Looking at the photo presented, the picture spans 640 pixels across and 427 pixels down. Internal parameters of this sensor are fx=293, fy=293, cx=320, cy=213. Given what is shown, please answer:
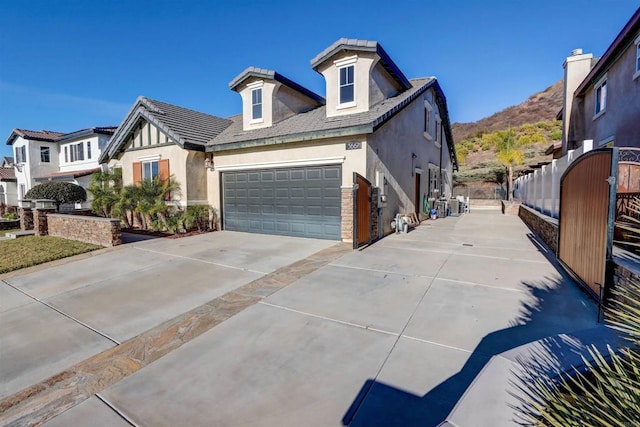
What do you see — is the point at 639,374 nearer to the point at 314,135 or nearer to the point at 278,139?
the point at 314,135

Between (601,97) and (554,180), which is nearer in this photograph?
(554,180)

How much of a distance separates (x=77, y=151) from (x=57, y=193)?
12.4m

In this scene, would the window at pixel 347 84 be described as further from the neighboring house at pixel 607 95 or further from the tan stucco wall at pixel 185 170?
the neighboring house at pixel 607 95

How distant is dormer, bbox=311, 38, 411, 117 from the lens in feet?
33.1

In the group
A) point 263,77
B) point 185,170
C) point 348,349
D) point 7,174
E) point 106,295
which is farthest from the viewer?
point 7,174

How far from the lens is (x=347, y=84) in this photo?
10562 millimetres

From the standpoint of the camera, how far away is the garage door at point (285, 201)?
10008 mm

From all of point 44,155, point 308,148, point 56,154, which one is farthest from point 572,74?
point 44,155

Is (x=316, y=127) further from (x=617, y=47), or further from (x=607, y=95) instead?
(x=607, y=95)

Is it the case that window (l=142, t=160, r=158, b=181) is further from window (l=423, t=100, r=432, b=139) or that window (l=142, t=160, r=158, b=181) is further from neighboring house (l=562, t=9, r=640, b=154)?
neighboring house (l=562, t=9, r=640, b=154)

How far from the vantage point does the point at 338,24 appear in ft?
41.6


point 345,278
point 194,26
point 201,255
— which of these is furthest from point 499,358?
point 194,26

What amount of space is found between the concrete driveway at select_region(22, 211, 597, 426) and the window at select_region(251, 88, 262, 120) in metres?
8.82

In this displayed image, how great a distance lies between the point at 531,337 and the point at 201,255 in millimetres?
7323
